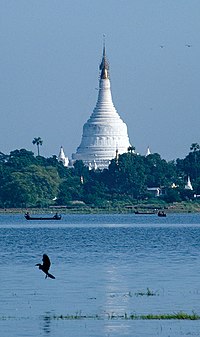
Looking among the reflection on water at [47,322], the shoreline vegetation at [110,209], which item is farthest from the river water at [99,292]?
the shoreline vegetation at [110,209]

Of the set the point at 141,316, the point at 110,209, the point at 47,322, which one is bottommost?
the point at 47,322

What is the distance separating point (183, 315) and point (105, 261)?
26.4 metres

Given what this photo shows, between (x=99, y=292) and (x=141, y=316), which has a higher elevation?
(x=99, y=292)

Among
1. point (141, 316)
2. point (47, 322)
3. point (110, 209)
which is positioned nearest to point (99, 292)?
point (141, 316)

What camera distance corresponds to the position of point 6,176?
639ft

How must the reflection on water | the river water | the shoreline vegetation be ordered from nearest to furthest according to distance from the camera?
the reflection on water → the river water → the shoreline vegetation

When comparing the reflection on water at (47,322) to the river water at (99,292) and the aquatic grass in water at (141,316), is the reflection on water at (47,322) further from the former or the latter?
the aquatic grass in water at (141,316)

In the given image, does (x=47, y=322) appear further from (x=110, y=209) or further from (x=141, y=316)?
(x=110, y=209)

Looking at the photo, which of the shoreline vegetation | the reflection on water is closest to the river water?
the reflection on water

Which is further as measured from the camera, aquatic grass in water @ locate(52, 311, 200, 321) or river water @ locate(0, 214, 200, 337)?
aquatic grass in water @ locate(52, 311, 200, 321)

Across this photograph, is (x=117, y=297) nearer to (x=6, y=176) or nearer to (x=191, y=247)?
(x=191, y=247)

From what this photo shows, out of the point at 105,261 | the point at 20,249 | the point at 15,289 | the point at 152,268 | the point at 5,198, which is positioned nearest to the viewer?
the point at 15,289

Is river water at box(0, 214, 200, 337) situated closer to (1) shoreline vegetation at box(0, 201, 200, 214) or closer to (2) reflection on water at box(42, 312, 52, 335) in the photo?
(2) reflection on water at box(42, 312, 52, 335)

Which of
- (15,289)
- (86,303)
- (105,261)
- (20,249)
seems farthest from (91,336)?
(20,249)
